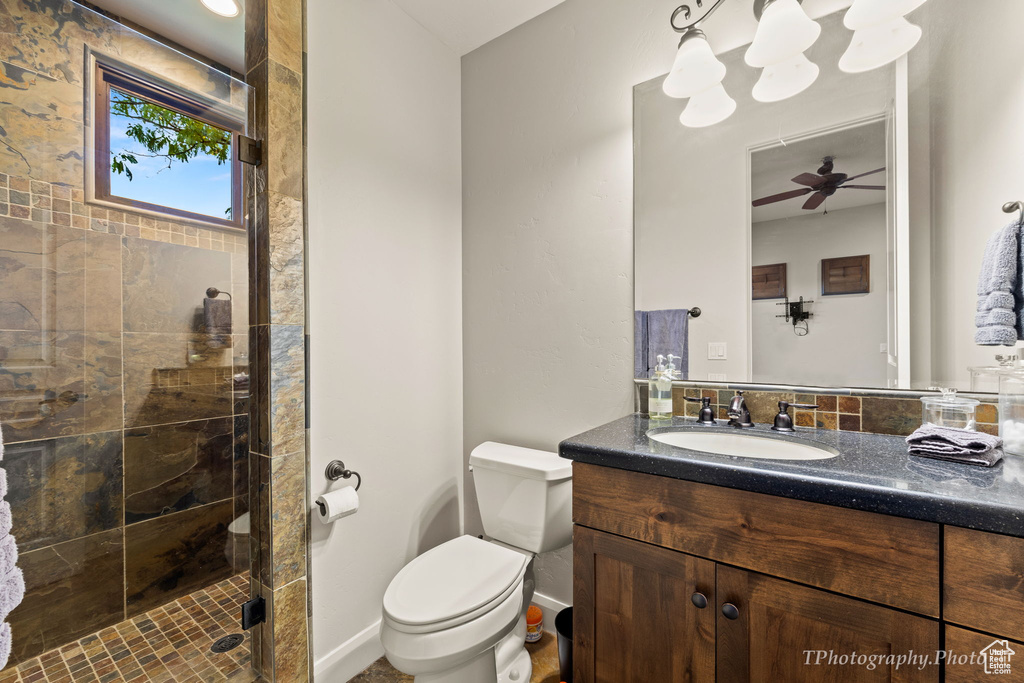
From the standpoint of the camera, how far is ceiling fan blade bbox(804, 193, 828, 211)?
1.26 meters

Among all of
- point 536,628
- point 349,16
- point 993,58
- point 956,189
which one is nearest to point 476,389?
point 536,628

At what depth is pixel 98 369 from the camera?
1361 millimetres

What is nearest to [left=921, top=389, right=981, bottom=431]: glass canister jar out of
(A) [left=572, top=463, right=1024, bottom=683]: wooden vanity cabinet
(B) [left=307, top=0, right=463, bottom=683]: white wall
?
(A) [left=572, top=463, right=1024, bottom=683]: wooden vanity cabinet

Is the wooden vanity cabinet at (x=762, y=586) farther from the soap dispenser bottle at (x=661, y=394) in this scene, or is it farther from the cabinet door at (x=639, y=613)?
the soap dispenser bottle at (x=661, y=394)

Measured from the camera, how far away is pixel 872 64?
118 centimetres

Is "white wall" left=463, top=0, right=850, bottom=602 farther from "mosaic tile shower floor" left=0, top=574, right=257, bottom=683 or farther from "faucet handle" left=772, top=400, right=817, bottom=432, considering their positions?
"mosaic tile shower floor" left=0, top=574, right=257, bottom=683

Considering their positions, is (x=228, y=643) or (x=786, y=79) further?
(x=228, y=643)

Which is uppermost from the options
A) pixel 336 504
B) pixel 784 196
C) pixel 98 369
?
pixel 784 196

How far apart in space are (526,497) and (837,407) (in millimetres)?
1005

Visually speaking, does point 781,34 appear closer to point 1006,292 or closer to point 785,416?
point 1006,292

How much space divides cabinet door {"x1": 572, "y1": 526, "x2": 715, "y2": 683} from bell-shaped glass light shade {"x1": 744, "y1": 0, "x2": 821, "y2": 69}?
1.40 m

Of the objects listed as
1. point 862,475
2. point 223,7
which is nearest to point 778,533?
point 862,475

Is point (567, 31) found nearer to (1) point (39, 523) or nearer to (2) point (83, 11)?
(2) point (83, 11)

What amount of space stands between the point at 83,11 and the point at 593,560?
2134 millimetres
